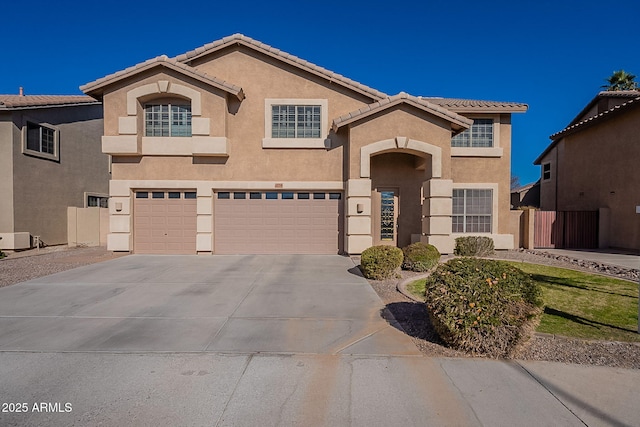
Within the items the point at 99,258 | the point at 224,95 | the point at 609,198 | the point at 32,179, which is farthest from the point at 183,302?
the point at 609,198

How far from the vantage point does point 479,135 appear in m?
15.1

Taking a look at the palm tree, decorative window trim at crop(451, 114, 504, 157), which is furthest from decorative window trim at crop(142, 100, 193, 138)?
the palm tree

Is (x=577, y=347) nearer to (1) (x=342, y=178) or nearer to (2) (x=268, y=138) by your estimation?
(1) (x=342, y=178)

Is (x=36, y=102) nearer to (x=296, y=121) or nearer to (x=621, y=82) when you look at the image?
(x=296, y=121)

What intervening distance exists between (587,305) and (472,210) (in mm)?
8461

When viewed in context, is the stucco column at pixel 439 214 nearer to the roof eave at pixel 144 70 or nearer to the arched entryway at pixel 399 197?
the arched entryway at pixel 399 197

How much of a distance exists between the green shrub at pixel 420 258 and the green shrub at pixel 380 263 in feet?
4.32

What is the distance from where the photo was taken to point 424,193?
44.3 ft

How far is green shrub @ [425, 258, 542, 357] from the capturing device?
4379 millimetres

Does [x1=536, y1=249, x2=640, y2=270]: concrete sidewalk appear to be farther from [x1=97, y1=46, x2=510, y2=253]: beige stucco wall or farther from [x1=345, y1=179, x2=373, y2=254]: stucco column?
[x1=345, y1=179, x2=373, y2=254]: stucco column

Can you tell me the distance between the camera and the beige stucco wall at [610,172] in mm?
14703

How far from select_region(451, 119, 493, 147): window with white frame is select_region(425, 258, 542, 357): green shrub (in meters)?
11.8

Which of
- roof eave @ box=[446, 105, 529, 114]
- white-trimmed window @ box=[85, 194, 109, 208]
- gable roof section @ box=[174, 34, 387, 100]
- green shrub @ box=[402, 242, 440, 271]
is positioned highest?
gable roof section @ box=[174, 34, 387, 100]

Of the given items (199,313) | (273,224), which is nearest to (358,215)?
A: (273,224)
